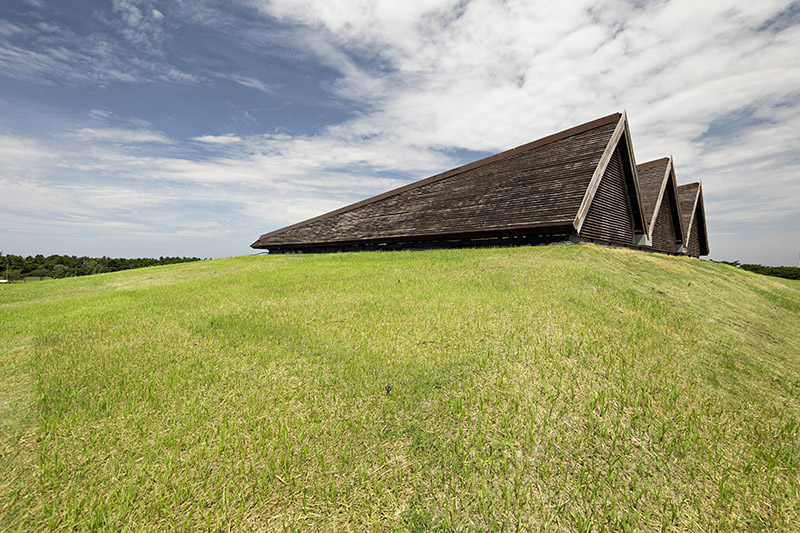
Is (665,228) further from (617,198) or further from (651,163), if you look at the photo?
(617,198)

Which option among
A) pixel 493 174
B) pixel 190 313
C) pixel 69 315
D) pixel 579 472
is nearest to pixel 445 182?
pixel 493 174

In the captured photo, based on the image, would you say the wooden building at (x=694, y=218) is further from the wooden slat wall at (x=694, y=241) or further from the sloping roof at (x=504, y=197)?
the sloping roof at (x=504, y=197)

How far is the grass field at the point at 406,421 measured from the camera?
3.38 metres

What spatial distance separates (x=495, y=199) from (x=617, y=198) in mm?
7508

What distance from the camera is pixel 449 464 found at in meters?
3.83

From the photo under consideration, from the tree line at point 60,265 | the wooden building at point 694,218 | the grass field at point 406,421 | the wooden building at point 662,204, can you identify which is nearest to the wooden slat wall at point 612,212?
the wooden building at point 662,204

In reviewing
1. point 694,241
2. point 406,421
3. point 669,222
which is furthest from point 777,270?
point 406,421

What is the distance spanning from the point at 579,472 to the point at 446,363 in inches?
95.5

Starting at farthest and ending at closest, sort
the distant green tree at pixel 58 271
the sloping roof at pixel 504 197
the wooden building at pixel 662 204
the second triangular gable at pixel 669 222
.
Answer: the distant green tree at pixel 58 271, the second triangular gable at pixel 669 222, the wooden building at pixel 662 204, the sloping roof at pixel 504 197

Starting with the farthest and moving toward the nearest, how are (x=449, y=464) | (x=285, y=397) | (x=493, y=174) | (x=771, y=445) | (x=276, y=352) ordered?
(x=493, y=174), (x=276, y=352), (x=285, y=397), (x=771, y=445), (x=449, y=464)

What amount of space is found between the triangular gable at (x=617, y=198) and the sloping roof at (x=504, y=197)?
4.4 inches

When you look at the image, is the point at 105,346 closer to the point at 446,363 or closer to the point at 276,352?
the point at 276,352

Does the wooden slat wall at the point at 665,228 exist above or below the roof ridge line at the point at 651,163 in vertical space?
below

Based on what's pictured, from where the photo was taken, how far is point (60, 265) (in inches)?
1762
